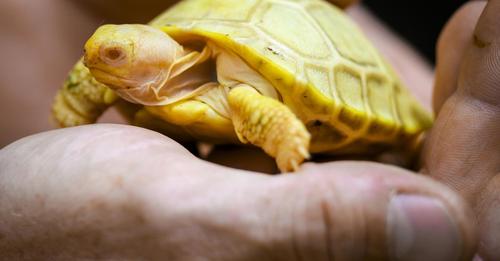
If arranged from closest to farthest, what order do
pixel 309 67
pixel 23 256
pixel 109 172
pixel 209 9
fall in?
pixel 109 172
pixel 23 256
pixel 309 67
pixel 209 9

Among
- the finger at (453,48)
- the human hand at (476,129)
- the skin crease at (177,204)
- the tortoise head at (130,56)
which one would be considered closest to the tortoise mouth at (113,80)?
the tortoise head at (130,56)

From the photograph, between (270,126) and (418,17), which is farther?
(418,17)

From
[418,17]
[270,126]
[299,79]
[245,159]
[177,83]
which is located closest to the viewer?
[270,126]

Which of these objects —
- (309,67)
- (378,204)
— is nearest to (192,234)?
(378,204)

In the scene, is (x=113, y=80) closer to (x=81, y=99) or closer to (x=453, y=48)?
(x=81, y=99)

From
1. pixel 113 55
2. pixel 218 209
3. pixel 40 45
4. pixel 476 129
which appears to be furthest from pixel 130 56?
pixel 40 45

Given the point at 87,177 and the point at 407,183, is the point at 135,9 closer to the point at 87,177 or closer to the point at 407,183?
the point at 87,177

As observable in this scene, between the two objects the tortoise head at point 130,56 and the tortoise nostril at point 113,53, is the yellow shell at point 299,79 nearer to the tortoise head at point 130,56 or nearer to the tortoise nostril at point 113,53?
the tortoise head at point 130,56
